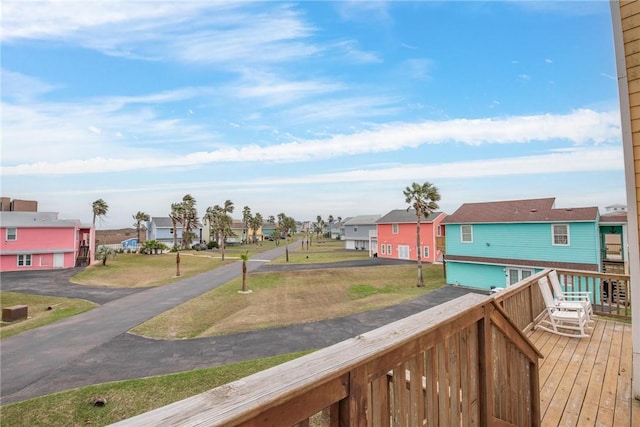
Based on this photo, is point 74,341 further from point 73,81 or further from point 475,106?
point 475,106

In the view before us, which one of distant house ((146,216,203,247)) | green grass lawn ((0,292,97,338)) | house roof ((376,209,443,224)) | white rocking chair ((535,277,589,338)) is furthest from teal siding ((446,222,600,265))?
distant house ((146,216,203,247))

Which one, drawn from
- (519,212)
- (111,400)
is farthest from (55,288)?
(519,212)

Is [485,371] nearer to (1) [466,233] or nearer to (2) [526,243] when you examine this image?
(2) [526,243]

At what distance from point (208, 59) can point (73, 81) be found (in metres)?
7.24

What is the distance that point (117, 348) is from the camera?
11070mm

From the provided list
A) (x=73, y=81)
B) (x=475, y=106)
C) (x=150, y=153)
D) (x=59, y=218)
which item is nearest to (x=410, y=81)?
(x=475, y=106)

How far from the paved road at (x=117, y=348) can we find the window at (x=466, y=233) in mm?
10481

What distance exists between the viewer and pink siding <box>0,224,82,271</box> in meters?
28.5

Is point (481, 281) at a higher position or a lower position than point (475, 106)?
lower

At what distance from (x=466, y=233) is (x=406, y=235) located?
1599cm

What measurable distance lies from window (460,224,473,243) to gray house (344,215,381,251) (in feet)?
97.4

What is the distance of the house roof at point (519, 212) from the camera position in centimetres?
1858

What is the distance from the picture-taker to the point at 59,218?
3275cm

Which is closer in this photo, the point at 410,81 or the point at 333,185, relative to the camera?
the point at 410,81
